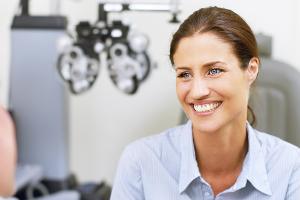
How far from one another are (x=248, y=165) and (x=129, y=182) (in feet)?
0.86

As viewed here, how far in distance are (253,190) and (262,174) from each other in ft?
0.13

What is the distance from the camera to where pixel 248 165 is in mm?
1043

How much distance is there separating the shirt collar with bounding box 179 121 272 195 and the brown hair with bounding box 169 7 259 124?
201mm

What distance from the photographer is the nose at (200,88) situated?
918mm

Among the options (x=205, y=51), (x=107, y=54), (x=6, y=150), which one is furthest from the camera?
(x=107, y=54)

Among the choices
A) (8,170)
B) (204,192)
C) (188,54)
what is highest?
(188,54)

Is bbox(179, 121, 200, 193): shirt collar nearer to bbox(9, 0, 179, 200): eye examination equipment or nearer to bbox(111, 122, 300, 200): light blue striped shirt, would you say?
bbox(111, 122, 300, 200): light blue striped shirt

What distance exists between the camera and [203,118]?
3.14 ft

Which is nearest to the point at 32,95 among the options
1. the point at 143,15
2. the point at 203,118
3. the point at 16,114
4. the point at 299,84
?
the point at 16,114

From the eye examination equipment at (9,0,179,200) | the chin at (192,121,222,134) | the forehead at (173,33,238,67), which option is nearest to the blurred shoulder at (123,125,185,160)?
the chin at (192,121,222,134)

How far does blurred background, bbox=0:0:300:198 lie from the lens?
6.34 feet

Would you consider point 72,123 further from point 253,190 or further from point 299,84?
point 253,190

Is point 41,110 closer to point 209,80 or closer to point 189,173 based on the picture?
point 189,173

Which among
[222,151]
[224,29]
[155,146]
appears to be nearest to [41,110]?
[155,146]
